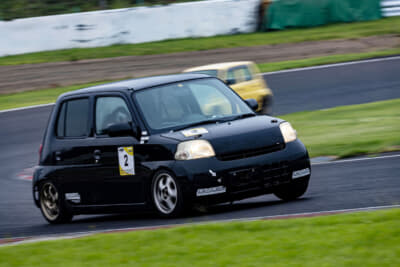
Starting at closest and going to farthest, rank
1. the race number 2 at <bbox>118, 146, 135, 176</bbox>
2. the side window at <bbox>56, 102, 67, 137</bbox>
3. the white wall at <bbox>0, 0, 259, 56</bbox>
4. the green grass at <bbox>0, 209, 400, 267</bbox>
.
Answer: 1. the green grass at <bbox>0, 209, 400, 267</bbox>
2. the race number 2 at <bbox>118, 146, 135, 176</bbox>
3. the side window at <bbox>56, 102, 67, 137</bbox>
4. the white wall at <bbox>0, 0, 259, 56</bbox>

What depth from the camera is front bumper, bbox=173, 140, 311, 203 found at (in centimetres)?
824

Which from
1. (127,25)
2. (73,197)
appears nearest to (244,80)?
(73,197)

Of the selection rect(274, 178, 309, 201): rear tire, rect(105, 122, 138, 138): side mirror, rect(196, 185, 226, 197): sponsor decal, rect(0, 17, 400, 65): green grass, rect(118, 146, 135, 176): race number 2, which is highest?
rect(0, 17, 400, 65): green grass

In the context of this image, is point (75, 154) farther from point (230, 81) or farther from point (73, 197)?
point (230, 81)

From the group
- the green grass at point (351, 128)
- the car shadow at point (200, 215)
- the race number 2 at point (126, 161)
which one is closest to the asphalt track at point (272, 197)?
the car shadow at point (200, 215)

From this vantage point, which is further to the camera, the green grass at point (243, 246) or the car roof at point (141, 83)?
the car roof at point (141, 83)

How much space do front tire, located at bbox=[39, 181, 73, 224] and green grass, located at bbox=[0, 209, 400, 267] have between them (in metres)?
2.64

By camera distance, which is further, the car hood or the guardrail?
the guardrail

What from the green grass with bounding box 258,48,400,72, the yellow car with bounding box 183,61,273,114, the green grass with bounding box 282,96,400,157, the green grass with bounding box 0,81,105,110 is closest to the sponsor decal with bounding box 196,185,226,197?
the green grass with bounding box 282,96,400,157

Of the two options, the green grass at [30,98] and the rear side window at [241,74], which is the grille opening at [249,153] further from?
the green grass at [30,98]

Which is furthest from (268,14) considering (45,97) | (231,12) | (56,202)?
(56,202)

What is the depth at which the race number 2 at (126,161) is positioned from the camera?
29.1 feet

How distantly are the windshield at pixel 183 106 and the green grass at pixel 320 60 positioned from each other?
18277 mm

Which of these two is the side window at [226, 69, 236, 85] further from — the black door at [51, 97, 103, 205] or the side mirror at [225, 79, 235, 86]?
the black door at [51, 97, 103, 205]
